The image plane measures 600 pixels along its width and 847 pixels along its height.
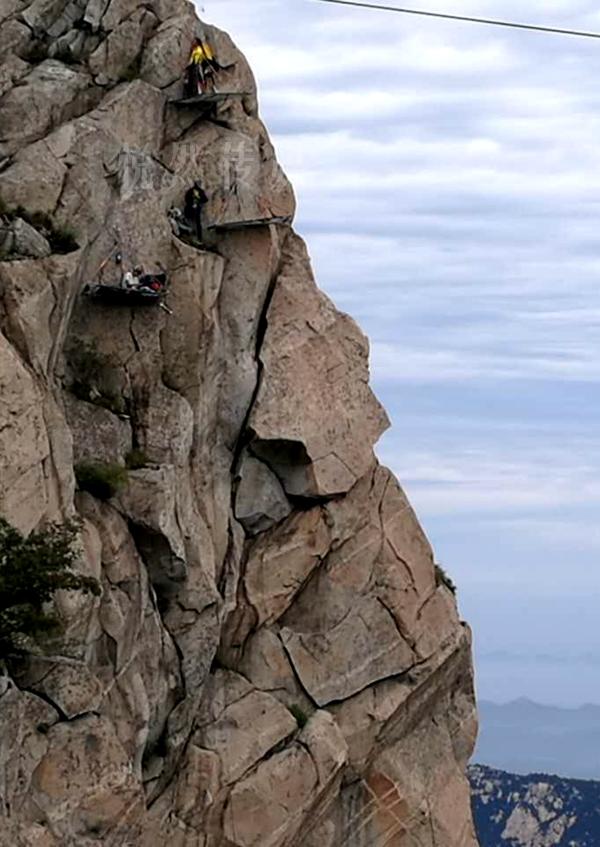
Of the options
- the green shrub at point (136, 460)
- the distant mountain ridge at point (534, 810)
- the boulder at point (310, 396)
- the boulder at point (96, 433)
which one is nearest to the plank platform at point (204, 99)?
the boulder at point (310, 396)

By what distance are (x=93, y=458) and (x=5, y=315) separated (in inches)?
224

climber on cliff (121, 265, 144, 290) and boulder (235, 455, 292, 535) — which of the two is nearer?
climber on cliff (121, 265, 144, 290)

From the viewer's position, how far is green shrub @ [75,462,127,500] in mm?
58594

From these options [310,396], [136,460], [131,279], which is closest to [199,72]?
[131,279]

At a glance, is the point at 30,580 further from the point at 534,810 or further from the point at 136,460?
the point at 534,810

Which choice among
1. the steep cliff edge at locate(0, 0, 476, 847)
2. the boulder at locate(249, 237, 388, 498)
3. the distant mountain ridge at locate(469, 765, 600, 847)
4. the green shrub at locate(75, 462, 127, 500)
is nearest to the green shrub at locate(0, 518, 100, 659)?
the steep cliff edge at locate(0, 0, 476, 847)

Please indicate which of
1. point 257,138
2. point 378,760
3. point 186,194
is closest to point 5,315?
point 186,194

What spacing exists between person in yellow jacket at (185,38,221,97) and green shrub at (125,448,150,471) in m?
12.1

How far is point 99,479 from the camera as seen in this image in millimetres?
58688

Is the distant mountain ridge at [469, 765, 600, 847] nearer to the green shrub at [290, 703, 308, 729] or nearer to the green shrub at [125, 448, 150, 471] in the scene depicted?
the green shrub at [290, 703, 308, 729]

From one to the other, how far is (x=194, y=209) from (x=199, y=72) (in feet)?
14.7

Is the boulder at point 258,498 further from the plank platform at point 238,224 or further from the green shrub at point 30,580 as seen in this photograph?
the green shrub at point 30,580

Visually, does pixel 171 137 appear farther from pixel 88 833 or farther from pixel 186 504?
pixel 88 833

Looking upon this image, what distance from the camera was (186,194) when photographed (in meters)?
64.8
